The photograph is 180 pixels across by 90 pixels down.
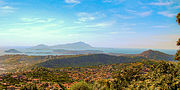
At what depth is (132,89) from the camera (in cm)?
2348

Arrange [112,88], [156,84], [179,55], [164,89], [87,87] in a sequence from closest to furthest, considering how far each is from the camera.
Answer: [164,89] → [156,84] → [179,55] → [112,88] → [87,87]

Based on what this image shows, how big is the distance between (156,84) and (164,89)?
2.07 m

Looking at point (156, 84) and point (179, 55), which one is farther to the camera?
point (179, 55)

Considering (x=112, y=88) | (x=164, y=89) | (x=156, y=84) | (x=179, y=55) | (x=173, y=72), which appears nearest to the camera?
(x=164, y=89)

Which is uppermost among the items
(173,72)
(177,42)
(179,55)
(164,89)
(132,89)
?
(177,42)

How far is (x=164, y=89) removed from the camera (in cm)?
1855

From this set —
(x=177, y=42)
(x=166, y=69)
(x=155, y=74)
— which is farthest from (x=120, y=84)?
(x=177, y=42)

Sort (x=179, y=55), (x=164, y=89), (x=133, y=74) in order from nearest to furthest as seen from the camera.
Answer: (x=164, y=89), (x=179, y=55), (x=133, y=74)

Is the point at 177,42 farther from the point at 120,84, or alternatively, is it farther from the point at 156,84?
the point at 120,84

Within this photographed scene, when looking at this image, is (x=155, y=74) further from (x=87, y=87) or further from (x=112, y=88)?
(x=87, y=87)

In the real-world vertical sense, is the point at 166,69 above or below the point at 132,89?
above

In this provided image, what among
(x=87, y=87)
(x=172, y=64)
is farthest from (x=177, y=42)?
(x=87, y=87)

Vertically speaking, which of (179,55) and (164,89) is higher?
(179,55)

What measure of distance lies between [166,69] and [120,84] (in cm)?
1051
